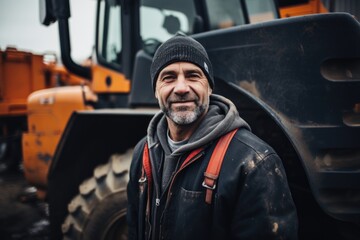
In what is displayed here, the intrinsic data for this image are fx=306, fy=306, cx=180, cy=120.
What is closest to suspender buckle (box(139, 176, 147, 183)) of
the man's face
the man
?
the man

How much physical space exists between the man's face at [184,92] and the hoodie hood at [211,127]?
0.06 m

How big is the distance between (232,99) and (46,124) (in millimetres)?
2403

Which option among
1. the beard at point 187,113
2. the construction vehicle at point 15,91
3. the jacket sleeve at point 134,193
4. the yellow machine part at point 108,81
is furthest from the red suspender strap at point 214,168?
the construction vehicle at point 15,91

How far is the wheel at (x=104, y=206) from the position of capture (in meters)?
2.42

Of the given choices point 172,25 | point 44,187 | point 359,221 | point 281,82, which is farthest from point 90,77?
point 359,221

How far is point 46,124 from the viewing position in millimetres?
3531

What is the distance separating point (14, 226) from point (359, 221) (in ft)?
13.5

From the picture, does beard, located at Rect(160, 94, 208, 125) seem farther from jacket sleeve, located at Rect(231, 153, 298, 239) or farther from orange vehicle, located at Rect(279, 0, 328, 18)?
orange vehicle, located at Rect(279, 0, 328, 18)

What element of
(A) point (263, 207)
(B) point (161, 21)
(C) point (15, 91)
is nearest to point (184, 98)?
(A) point (263, 207)

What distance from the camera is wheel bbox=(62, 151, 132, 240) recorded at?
2424 mm

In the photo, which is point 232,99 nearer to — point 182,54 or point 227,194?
point 182,54

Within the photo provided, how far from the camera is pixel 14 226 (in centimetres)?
408

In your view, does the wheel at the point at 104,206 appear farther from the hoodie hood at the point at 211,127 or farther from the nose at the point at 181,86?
the nose at the point at 181,86

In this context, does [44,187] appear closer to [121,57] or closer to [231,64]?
[121,57]
